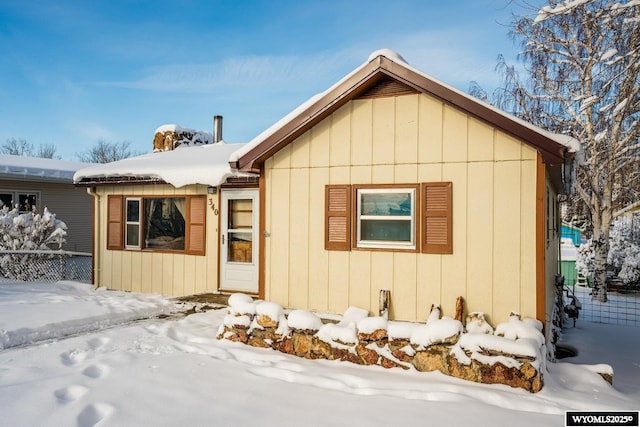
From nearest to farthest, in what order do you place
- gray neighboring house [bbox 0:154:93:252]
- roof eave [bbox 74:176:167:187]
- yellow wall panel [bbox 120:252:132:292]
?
roof eave [bbox 74:176:167:187]
yellow wall panel [bbox 120:252:132:292]
gray neighboring house [bbox 0:154:93:252]

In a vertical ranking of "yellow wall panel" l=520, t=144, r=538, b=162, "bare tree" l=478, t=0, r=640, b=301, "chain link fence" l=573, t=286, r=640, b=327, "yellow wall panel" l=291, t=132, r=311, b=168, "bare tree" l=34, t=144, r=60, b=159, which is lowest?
"chain link fence" l=573, t=286, r=640, b=327

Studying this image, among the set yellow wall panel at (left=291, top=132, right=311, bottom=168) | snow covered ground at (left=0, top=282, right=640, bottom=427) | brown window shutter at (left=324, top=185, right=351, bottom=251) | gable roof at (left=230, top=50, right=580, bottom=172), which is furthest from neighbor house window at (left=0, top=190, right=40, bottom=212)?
brown window shutter at (left=324, top=185, right=351, bottom=251)

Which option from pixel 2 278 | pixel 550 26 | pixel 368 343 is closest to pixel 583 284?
pixel 550 26

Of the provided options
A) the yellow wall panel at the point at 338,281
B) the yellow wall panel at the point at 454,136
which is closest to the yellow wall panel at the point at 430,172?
the yellow wall panel at the point at 454,136

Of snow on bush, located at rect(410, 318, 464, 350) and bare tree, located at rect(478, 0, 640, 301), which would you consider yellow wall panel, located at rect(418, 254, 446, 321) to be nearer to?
snow on bush, located at rect(410, 318, 464, 350)

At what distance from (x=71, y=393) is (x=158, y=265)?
595cm

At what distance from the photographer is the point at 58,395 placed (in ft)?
13.1

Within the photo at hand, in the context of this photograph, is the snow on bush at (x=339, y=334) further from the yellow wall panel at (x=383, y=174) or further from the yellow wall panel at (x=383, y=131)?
the yellow wall panel at (x=383, y=131)

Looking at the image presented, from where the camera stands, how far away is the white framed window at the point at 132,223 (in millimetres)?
10133

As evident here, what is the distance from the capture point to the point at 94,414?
3637mm

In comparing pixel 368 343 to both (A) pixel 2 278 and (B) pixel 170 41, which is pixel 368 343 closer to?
(A) pixel 2 278

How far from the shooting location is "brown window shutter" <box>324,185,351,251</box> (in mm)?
6160

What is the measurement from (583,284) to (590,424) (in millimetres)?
13304

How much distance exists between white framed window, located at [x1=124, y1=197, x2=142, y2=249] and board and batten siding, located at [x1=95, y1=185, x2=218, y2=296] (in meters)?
0.15
